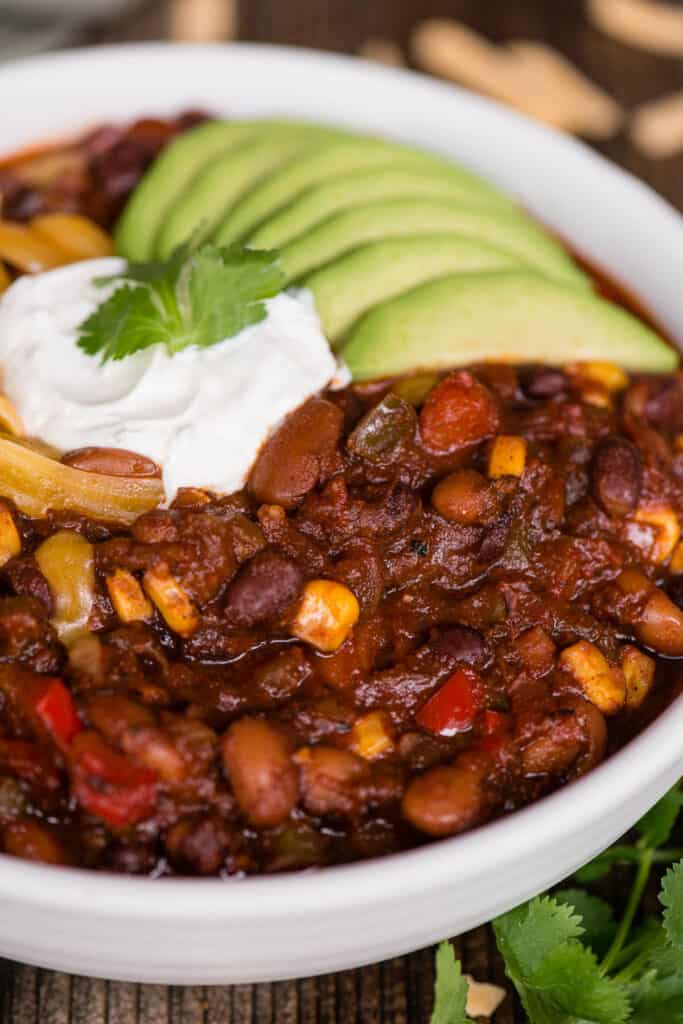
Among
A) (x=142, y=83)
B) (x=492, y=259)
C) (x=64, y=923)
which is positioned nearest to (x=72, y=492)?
(x=64, y=923)

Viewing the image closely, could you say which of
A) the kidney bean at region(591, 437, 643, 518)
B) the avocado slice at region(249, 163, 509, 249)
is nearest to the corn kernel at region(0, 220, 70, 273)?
the avocado slice at region(249, 163, 509, 249)

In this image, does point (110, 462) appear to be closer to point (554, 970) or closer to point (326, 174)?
point (326, 174)

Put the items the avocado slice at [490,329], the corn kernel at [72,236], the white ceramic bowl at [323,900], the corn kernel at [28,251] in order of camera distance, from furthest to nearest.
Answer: the corn kernel at [72,236]
the corn kernel at [28,251]
the avocado slice at [490,329]
the white ceramic bowl at [323,900]

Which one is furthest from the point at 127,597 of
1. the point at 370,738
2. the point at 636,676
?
the point at 636,676

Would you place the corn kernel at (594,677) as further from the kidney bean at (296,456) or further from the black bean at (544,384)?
the black bean at (544,384)

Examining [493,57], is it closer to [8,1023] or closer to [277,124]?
[277,124]

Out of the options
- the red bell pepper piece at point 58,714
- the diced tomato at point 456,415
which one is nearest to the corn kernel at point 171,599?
the red bell pepper piece at point 58,714
